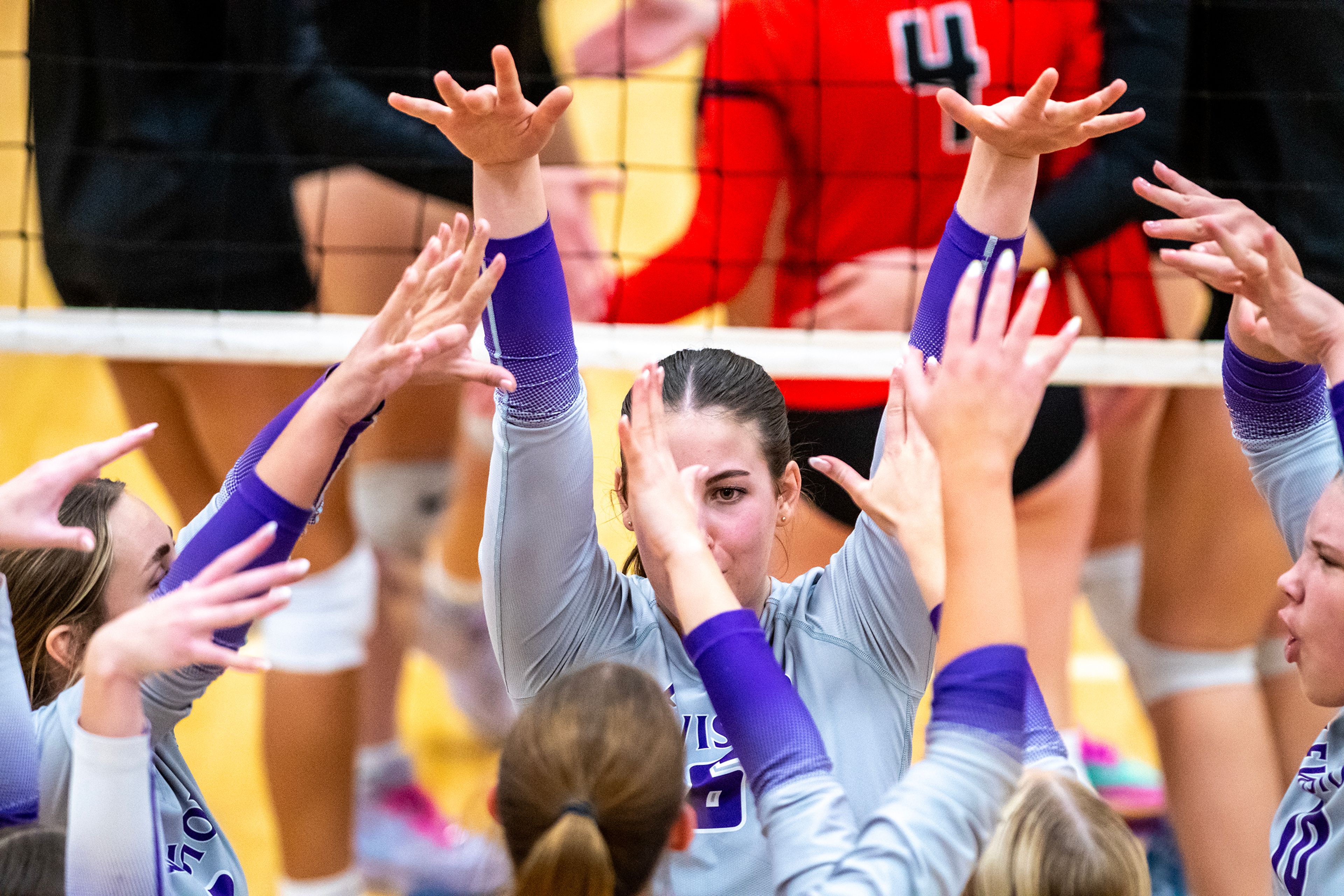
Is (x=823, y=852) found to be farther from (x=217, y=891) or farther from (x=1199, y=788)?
(x=1199, y=788)

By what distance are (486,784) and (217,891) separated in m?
0.27

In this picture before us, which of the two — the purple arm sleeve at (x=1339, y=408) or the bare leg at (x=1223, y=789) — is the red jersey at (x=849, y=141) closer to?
the bare leg at (x=1223, y=789)

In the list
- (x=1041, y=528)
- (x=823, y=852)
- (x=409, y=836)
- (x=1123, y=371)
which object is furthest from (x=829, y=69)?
(x=409, y=836)

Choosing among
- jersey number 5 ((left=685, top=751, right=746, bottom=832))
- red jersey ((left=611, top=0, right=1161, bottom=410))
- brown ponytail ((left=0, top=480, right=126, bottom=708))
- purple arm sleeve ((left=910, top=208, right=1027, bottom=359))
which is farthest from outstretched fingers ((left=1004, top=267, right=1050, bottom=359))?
red jersey ((left=611, top=0, right=1161, bottom=410))

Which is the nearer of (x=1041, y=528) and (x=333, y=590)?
(x=1041, y=528)

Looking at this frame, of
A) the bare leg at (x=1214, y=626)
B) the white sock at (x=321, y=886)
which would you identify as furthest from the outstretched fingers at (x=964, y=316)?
the white sock at (x=321, y=886)

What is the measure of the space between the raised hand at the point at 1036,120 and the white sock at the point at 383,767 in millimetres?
2101

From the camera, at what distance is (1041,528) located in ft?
7.04

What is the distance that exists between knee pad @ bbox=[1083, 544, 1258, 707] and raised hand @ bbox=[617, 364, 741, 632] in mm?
1596

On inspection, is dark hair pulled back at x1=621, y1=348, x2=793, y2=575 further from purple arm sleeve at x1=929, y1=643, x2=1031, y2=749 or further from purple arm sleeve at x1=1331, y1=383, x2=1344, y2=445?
purple arm sleeve at x1=1331, y1=383, x2=1344, y2=445

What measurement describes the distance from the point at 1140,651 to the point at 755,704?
68.1 inches

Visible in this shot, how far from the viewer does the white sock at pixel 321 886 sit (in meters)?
2.36

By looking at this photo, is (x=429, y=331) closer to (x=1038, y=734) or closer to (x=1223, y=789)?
(x=1038, y=734)

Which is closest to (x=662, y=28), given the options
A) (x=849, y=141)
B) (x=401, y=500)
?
(x=849, y=141)
